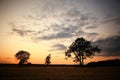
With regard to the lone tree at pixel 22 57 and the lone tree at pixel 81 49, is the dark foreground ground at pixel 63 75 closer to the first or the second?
the lone tree at pixel 81 49

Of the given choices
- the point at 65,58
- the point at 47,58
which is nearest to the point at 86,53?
the point at 65,58

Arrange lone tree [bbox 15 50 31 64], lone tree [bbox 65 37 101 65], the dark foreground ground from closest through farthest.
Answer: the dark foreground ground, lone tree [bbox 65 37 101 65], lone tree [bbox 15 50 31 64]

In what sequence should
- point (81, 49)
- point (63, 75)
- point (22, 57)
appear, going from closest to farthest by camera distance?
point (63, 75) < point (81, 49) < point (22, 57)

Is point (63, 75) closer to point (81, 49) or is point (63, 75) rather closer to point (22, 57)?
point (81, 49)

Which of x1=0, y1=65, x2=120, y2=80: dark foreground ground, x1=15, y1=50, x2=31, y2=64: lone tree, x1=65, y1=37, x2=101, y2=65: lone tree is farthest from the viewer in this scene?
x1=15, y1=50, x2=31, y2=64: lone tree

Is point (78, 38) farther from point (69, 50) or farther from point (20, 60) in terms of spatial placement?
point (20, 60)

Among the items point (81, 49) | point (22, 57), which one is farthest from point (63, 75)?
point (22, 57)

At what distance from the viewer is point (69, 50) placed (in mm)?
67688

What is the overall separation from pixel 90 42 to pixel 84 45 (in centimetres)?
270

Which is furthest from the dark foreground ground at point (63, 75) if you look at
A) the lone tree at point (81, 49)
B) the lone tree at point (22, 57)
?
the lone tree at point (22, 57)

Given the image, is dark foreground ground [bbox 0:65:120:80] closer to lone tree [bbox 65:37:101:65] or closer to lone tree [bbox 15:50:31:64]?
lone tree [bbox 65:37:101:65]

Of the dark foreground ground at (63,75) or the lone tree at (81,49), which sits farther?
the lone tree at (81,49)

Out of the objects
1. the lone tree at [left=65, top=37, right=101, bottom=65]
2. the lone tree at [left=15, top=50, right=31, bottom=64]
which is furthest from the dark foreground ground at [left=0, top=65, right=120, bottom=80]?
the lone tree at [left=15, top=50, right=31, bottom=64]

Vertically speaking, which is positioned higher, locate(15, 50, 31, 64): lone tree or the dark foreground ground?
locate(15, 50, 31, 64): lone tree
